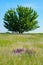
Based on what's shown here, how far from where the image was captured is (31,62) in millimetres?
11047

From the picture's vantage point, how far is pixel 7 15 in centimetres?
6375

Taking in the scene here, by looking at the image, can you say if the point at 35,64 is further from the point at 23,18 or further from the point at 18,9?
the point at 18,9

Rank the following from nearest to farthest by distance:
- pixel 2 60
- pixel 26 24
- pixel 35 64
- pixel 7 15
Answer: pixel 35 64 → pixel 2 60 → pixel 26 24 → pixel 7 15

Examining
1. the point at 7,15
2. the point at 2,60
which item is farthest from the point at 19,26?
the point at 2,60

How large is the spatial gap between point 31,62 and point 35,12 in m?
53.9

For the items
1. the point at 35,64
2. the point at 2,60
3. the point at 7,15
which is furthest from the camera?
the point at 7,15

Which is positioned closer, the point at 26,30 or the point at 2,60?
the point at 2,60

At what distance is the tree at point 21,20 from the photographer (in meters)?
59.6

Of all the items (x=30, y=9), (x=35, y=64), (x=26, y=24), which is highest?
(x=30, y=9)

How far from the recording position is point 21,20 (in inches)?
2379

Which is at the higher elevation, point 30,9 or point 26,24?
point 30,9

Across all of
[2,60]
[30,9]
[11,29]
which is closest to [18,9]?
[30,9]

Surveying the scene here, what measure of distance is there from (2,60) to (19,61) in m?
0.94

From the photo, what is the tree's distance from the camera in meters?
59.6
